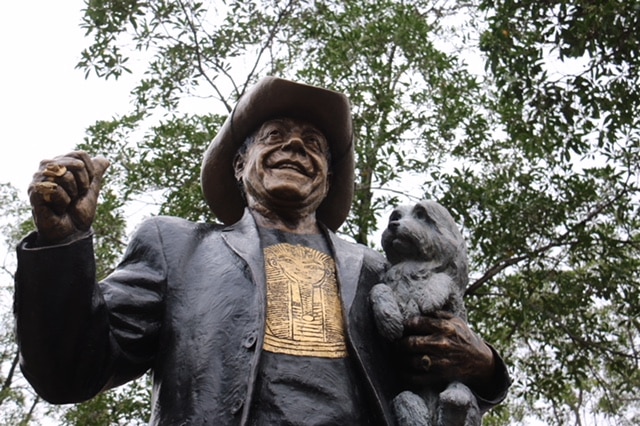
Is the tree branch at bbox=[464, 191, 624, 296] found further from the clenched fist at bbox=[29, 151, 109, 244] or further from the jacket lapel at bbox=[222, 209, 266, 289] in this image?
the clenched fist at bbox=[29, 151, 109, 244]

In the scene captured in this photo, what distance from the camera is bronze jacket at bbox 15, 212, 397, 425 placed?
2.88 metres

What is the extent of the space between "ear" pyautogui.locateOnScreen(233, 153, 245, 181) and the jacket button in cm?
101

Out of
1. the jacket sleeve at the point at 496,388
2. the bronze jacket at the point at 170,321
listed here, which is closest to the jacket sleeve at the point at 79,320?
the bronze jacket at the point at 170,321

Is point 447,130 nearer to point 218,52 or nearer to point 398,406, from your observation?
point 218,52

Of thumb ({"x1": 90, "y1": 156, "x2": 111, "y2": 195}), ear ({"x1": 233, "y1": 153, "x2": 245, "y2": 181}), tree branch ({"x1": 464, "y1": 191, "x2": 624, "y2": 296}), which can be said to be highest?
tree branch ({"x1": 464, "y1": 191, "x2": 624, "y2": 296})

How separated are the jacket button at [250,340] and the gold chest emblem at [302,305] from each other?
5cm

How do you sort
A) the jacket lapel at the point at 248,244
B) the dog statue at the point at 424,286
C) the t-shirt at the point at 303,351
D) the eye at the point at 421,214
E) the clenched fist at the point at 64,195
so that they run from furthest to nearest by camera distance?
the eye at the point at 421,214, the jacket lapel at the point at 248,244, the dog statue at the point at 424,286, the t-shirt at the point at 303,351, the clenched fist at the point at 64,195

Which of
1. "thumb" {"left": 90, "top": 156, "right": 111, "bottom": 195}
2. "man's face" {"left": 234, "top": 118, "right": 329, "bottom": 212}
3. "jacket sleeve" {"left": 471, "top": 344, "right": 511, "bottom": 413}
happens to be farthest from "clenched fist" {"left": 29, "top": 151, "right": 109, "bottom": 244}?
"jacket sleeve" {"left": 471, "top": 344, "right": 511, "bottom": 413}

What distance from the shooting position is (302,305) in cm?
325

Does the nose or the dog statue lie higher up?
the nose

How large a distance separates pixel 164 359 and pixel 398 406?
0.80 m

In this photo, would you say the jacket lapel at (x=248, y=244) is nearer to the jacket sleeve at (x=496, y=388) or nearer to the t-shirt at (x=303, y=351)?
the t-shirt at (x=303, y=351)

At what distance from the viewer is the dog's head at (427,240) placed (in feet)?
11.2

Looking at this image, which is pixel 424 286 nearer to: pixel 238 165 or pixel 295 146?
pixel 295 146
